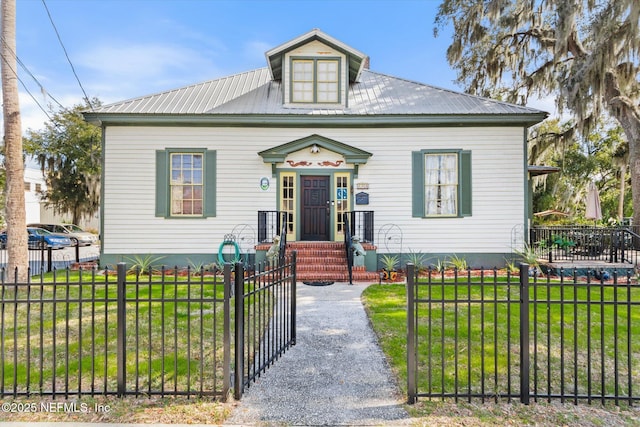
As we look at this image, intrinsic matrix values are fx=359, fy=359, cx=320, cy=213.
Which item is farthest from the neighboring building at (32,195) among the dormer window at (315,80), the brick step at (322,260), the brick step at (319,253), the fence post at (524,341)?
the fence post at (524,341)

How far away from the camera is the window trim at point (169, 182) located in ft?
35.1

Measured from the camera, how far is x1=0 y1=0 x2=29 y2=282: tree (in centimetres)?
784

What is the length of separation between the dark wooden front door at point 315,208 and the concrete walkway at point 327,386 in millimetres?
5524

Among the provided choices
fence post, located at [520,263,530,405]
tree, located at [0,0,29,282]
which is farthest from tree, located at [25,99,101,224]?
fence post, located at [520,263,530,405]

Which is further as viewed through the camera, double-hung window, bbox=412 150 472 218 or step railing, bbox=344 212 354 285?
double-hung window, bbox=412 150 472 218

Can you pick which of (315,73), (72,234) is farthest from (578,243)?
(72,234)

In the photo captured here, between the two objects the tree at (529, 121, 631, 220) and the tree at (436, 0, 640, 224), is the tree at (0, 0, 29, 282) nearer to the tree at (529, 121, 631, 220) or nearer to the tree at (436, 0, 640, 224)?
the tree at (436, 0, 640, 224)

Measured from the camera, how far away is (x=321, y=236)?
11148 millimetres

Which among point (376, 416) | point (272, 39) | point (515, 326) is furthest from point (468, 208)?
point (272, 39)

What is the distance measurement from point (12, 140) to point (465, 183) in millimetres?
11544

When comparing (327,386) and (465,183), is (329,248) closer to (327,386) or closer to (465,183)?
(465,183)

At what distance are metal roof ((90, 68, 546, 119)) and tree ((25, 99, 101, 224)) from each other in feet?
54.8

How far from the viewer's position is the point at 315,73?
11.4m

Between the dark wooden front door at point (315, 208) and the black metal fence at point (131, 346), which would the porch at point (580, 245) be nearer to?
the dark wooden front door at point (315, 208)
